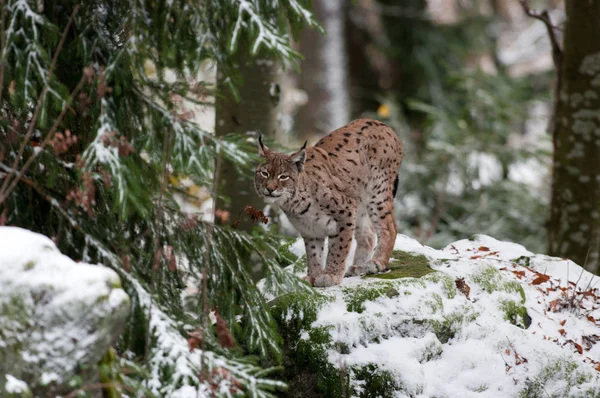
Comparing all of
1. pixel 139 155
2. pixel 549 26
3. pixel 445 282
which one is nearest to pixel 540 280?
pixel 445 282

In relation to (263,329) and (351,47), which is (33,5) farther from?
(351,47)

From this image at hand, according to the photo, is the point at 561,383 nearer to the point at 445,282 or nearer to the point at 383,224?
the point at 445,282

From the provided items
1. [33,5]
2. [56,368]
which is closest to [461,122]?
[33,5]

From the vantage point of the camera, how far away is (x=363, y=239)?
689 centimetres

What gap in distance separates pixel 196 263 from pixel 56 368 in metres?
1.66

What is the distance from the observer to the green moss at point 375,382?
5121 mm

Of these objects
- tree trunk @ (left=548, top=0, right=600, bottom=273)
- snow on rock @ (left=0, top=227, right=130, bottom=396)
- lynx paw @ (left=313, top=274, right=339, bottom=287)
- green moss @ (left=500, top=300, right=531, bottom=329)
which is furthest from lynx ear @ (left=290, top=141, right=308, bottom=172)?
tree trunk @ (left=548, top=0, right=600, bottom=273)

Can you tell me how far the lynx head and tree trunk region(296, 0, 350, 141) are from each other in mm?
11747

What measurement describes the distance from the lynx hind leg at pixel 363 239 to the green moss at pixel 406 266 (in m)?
0.21

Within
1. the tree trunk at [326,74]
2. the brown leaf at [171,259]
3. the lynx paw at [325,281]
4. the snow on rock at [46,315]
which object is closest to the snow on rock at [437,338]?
the lynx paw at [325,281]

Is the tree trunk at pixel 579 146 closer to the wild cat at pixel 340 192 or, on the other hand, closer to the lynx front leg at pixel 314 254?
the wild cat at pixel 340 192

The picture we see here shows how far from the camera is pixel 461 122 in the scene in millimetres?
12836

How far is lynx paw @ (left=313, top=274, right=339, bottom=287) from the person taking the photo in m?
5.93

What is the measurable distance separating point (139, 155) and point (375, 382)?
6.45 feet
